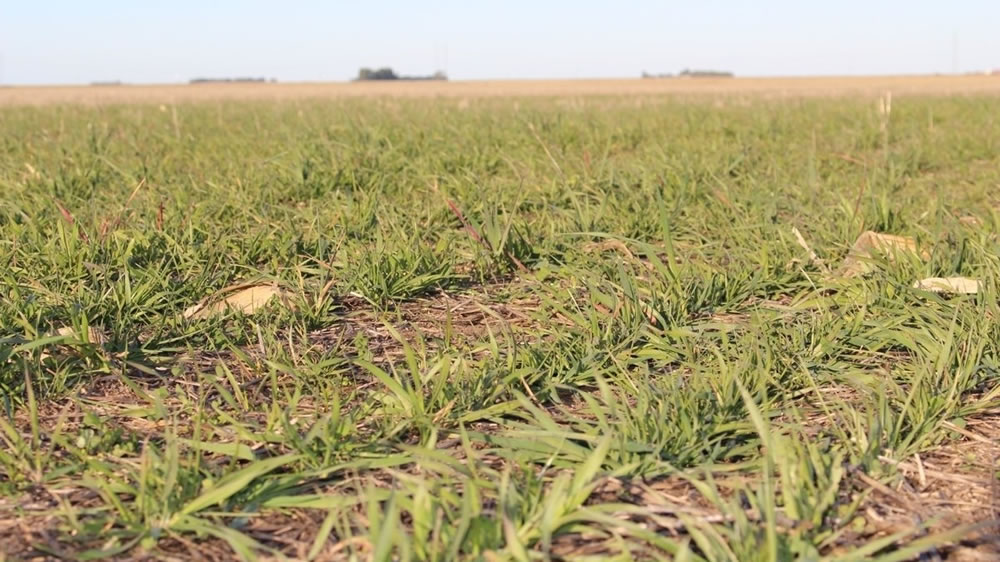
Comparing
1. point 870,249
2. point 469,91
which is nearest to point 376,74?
point 469,91

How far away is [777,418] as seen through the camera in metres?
1.83

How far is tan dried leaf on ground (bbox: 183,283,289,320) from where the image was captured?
2.46 m

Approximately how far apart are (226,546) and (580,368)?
3.22ft

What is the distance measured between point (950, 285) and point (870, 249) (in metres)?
0.41

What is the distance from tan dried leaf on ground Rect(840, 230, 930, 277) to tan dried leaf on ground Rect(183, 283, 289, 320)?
1.86 m

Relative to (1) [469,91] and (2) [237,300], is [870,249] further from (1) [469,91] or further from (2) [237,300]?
(1) [469,91]

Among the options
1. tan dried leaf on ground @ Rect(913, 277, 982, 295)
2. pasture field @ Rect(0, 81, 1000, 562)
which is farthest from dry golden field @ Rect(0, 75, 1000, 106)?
tan dried leaf on ground @ Rect(913, 277, 982, 295)

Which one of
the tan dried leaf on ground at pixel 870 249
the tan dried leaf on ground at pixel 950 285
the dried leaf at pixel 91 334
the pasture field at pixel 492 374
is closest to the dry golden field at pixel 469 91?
the pasture field at pixel 492 374

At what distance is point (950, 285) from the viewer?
98.3 inches

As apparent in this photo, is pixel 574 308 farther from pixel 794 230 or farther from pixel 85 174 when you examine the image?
pixel 85 174

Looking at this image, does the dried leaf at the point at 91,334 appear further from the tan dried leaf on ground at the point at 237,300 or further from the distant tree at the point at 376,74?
the distant tree at the point at 376,74

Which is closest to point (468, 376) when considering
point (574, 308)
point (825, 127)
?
point (574, 308)

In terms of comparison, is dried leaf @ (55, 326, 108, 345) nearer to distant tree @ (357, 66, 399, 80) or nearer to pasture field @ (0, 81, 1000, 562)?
pasture field @ (0, 81, 1000, 562)

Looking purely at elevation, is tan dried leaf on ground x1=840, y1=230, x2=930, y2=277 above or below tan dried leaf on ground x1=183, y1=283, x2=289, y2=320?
above
